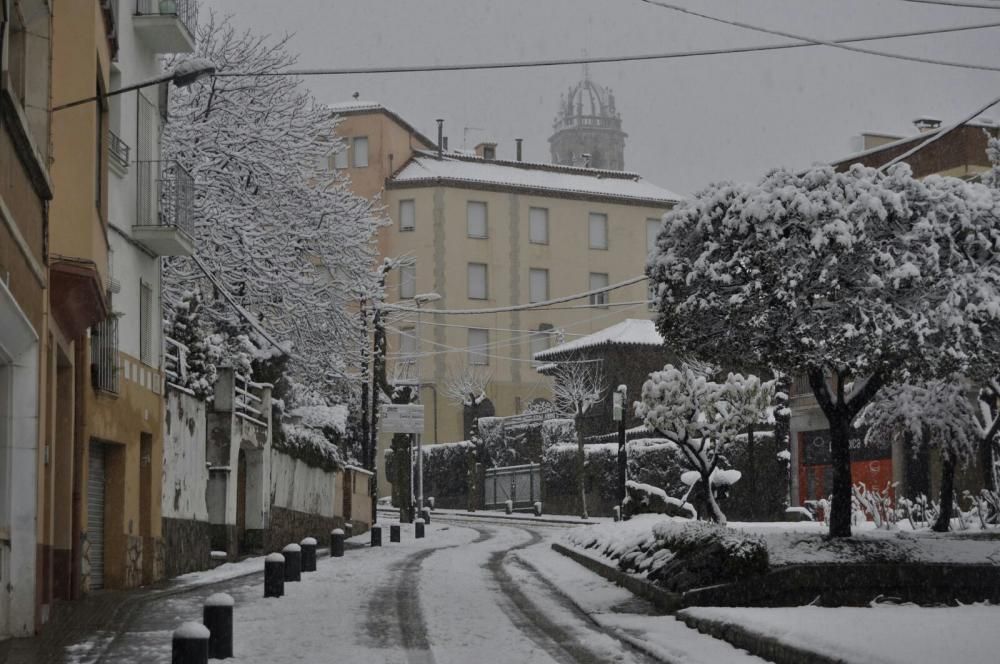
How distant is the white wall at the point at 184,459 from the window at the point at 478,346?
51.2m

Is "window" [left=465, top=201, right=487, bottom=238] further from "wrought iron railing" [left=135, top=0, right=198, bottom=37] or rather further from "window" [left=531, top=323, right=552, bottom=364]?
"wrought iron railing" [left=135, top=0, right=198, bottom=37]

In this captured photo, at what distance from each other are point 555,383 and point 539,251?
12224 mm

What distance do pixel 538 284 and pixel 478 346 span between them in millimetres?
4867

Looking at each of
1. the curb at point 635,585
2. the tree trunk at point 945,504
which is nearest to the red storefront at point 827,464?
the tree trunk at point 945,504

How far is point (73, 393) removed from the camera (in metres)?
17.7

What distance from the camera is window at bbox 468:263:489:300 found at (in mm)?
77125

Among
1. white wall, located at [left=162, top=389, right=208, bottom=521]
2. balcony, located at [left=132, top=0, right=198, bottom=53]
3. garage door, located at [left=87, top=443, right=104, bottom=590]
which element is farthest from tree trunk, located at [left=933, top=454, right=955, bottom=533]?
balcony, located at [left=132, top=0, right=198, bottom=53]

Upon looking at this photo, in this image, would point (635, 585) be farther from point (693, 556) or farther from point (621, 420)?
point (621, 420)

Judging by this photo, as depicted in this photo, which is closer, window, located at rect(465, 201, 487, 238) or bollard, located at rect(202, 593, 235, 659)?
bollard, located at rect(202, 593, 235, 659)

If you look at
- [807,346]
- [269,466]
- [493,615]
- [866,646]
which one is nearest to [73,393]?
[493,615]

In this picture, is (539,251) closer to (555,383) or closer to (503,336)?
(503,336)

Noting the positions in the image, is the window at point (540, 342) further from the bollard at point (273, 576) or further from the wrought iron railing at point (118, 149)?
the bollard at point (273, 576)

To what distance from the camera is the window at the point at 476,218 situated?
7712 cm

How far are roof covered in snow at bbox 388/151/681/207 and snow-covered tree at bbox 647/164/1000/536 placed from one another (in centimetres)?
5698
